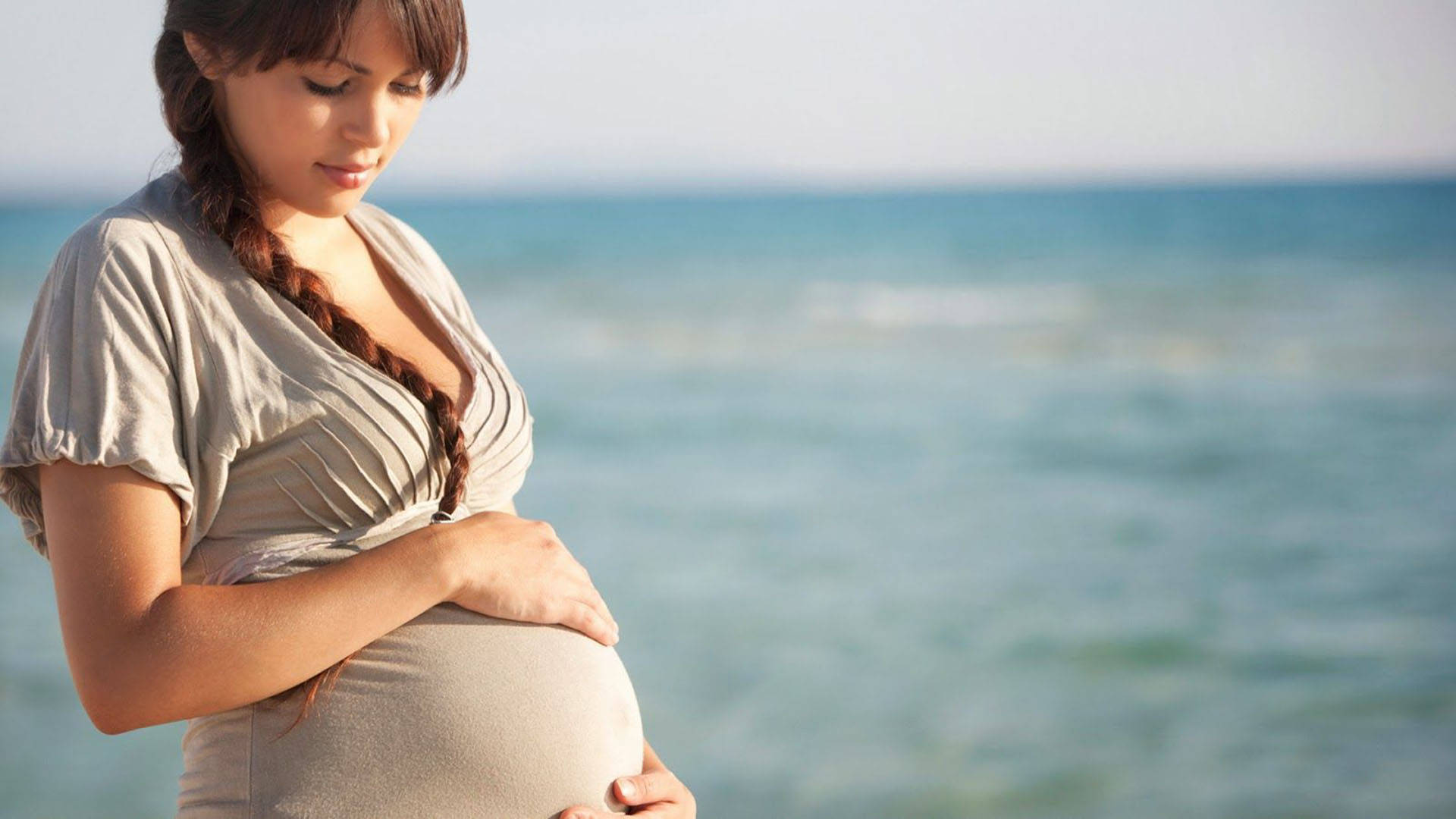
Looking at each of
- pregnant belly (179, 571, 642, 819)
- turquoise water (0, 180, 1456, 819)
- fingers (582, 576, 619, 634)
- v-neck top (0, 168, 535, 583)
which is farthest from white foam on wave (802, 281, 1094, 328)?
v-neck top (0, 168, 535, 583)

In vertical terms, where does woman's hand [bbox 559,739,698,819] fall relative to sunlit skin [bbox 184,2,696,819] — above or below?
below

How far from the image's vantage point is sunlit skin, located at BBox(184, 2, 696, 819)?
1.24 metres

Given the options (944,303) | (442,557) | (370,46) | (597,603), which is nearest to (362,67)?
(370,46)

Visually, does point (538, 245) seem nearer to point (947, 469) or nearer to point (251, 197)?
point (947, 469)

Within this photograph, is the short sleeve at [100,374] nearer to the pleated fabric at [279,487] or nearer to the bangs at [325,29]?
the pleated fabric at [279,487]

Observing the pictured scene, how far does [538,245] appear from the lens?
67.4ft

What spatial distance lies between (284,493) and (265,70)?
386 millimetres

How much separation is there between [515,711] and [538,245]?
1957cm

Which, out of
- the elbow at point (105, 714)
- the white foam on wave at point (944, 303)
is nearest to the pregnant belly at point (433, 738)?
the elbow at point (105, 714)

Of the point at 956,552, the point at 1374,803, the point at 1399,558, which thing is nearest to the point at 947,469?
the point at 956,552

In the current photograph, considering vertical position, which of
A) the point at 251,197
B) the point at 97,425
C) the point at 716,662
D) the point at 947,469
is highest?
the point at 947,469

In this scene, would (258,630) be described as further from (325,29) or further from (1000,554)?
(1000,554)

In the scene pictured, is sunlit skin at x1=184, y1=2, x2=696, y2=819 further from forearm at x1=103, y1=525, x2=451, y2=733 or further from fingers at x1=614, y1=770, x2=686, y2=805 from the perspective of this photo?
forearm at x1=103, y1=525, x2=451, y2=733

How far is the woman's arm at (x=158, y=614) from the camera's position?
3.76 ft
